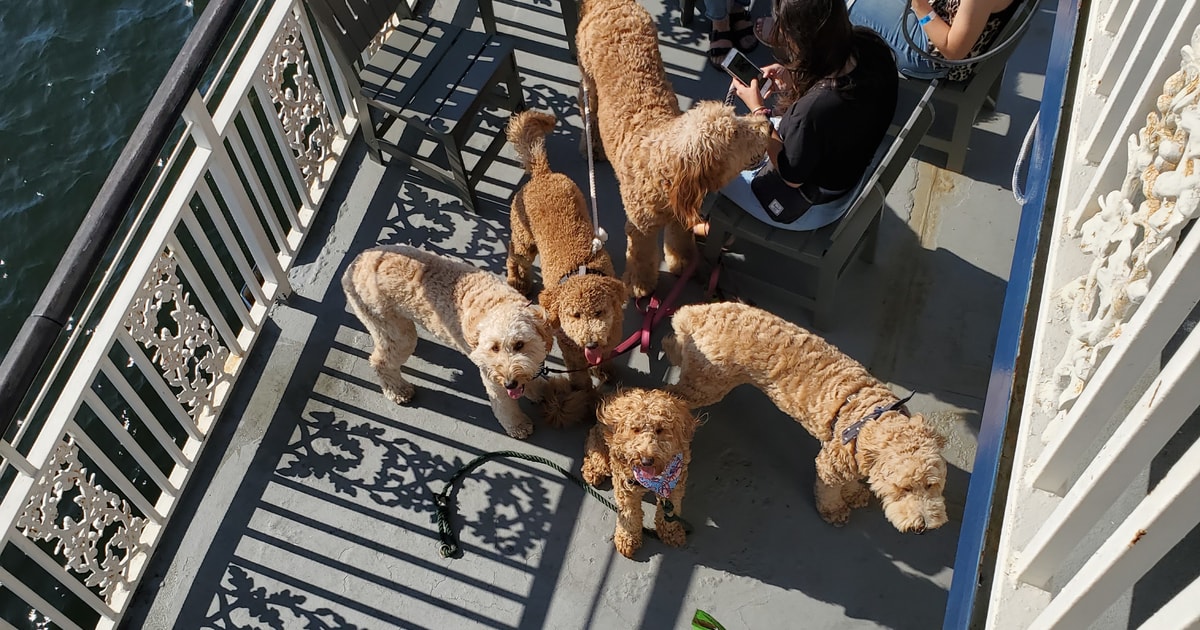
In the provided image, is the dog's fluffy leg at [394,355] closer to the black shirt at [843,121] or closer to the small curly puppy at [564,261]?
the small curly puppy at [564,261]

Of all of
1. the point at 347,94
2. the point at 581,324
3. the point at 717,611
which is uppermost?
the point at 347,94

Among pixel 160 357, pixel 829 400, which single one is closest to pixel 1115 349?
pixel 829 400

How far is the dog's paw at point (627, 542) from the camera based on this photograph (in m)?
3.66

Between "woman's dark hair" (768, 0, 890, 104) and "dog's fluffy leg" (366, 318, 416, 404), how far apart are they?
1888mm

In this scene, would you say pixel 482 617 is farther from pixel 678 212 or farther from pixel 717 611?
pixel 678 212

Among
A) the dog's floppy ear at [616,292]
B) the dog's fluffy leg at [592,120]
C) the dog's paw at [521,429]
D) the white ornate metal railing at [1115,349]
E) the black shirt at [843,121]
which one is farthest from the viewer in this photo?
the dog's fluffy leg at [592,120]

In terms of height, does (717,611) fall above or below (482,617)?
above

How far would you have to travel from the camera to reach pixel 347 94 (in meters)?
4.79

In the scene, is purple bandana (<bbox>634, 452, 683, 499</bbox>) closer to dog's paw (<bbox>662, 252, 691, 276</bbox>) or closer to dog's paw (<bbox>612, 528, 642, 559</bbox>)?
dog's paw (<bbox>612, 528, 642, 559</bbox>)

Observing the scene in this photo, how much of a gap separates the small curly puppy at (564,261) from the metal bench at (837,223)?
551mm

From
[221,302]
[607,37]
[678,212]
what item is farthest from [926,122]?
[221,302]

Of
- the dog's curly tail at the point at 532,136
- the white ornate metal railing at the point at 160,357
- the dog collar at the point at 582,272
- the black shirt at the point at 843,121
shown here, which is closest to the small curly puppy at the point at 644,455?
the dog collar at the point at 582,272

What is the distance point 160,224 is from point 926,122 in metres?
3.00

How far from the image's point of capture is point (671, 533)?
370 centimetres
